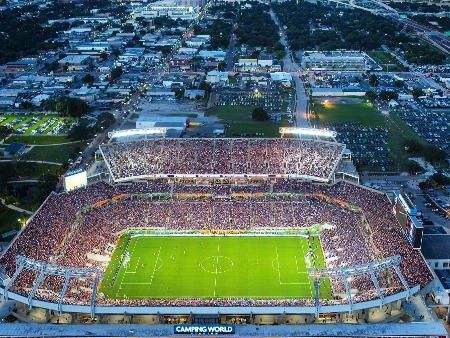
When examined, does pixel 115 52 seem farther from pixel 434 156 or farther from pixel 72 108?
pixel 434 156

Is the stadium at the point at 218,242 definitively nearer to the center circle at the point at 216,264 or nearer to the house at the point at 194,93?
the center circle at the point at 216,264

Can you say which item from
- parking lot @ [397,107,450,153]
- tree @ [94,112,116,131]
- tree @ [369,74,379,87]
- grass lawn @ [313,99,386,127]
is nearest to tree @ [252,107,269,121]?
grass lawn @ [313,99,386,127]

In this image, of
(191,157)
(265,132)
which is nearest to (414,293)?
(191,157)

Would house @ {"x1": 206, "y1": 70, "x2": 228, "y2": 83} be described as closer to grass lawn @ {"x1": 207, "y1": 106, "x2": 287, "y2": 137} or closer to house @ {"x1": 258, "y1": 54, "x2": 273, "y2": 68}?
house @ {"x1": 258, "y1": 54, "x2": 273, "y2": 68}

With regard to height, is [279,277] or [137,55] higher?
[279,277]

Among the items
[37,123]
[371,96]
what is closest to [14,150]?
[37,123]

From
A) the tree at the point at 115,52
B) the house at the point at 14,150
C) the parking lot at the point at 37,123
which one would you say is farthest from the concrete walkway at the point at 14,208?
the tree at the point at 115,52

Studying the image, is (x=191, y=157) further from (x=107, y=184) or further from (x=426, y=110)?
(x=426, y=110)
